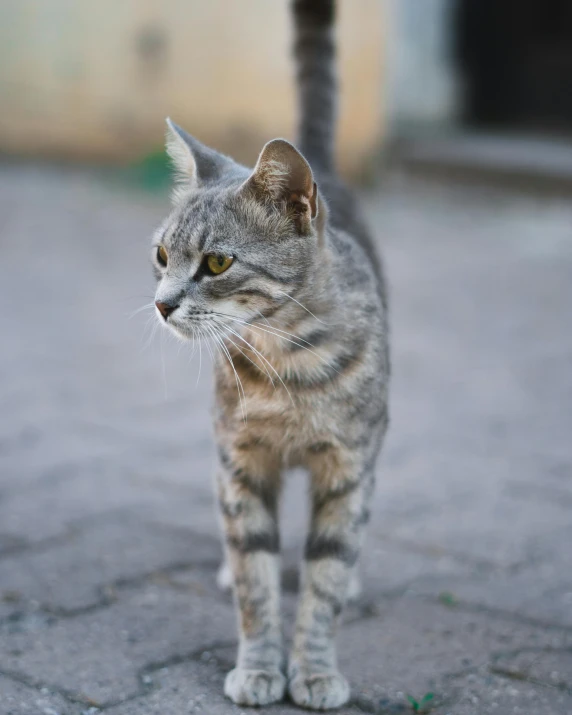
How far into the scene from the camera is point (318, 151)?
333 cm

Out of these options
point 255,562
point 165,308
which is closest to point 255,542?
point 255,562

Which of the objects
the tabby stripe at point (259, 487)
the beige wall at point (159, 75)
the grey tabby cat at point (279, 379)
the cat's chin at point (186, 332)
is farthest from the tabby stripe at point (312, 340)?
the beige wall at point (159, 75)

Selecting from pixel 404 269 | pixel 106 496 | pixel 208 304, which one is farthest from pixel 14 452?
pixel 404 269

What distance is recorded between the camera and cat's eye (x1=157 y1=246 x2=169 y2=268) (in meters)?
2.47

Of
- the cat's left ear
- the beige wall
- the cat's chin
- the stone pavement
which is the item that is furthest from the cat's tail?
the beige wall

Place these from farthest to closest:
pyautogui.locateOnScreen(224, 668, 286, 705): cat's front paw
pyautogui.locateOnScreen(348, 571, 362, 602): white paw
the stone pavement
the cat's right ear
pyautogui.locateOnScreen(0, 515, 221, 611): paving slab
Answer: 1. pyautogui.locateOnScreen(348, 571, 362, 602): white paw
2. pyautogui.locateOnScreen(0, 515, 221, 611): paving slab
3. the cat's right ear
4. the stone pavement
5. pyautogui.locateOnScreen(224, 668, 286, 705): cat's front paw

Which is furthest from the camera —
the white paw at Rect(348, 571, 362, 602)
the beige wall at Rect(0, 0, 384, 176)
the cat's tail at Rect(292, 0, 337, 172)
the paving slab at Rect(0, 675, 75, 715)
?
the beige wall at Rect(0, 0, 384, 176)

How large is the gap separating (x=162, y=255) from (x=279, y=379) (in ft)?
1.46

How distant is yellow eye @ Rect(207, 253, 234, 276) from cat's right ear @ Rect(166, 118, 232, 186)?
0.39m

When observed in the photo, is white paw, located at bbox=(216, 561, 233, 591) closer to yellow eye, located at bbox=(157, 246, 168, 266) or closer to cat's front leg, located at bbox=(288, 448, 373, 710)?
cat's front leg, located at bbox=(288, 448, 373, 710)

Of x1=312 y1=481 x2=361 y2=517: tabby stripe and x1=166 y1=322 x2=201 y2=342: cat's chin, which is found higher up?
x1=166 y1=322 x2=201 y2=342: cat's chin

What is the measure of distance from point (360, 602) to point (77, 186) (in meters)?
6.48

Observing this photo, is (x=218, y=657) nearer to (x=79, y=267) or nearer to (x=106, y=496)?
(x=106, y=496)

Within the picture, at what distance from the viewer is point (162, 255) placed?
98.2 inches
